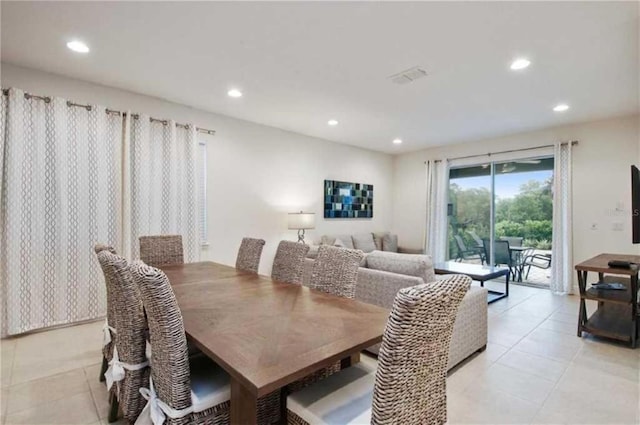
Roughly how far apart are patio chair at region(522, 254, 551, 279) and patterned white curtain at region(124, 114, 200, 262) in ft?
18.1

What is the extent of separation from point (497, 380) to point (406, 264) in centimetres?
106

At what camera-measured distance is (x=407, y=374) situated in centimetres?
104

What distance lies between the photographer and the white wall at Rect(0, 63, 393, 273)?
3529 mm

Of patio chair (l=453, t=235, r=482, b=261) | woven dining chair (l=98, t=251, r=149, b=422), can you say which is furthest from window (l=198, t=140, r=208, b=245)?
patio chair (l=453, t=235, r=482, b=261)

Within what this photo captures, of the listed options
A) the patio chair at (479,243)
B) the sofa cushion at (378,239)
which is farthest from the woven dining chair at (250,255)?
the patio chair at (479,243)

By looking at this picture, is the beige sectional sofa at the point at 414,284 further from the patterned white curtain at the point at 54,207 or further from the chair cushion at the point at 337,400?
the patterned white curtain at the point at 54,207

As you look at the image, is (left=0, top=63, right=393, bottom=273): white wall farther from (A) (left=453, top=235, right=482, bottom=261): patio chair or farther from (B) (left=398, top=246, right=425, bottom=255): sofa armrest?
(A) (left=453, top=235, right=482, bottom=261): patio chair

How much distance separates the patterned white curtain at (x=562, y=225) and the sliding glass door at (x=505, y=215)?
0.29 meters

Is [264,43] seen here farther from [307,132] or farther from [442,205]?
[442,205]

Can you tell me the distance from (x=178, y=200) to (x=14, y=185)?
151cm

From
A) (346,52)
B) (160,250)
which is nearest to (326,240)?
(160,250)

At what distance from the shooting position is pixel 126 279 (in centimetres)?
160

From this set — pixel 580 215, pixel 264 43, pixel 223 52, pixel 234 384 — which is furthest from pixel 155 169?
pixel 580 215

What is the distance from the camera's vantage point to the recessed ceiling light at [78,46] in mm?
2680
